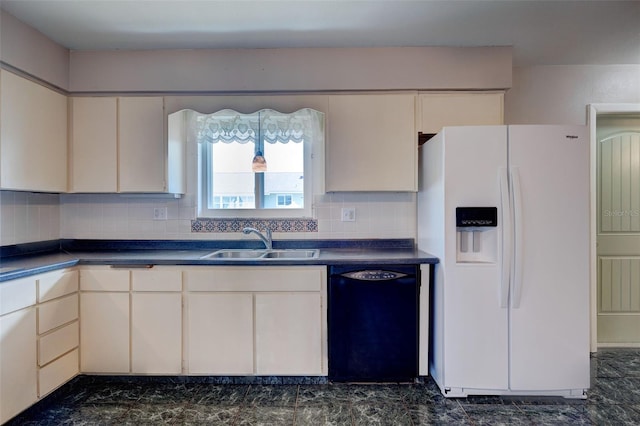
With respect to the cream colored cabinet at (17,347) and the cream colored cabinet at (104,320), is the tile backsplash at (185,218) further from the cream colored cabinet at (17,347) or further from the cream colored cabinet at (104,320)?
the cream colored cabinet at (17,347)

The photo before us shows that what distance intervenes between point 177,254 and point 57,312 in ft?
2.53

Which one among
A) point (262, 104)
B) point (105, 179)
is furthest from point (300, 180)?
point (105, 179)

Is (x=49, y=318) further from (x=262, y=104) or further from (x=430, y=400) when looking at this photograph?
(x=430, y=400)

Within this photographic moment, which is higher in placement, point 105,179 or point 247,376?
point 105,179

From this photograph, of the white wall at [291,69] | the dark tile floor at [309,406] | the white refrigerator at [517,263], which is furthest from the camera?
the white wall at [291,69]

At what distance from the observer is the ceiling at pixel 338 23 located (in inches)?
80.4

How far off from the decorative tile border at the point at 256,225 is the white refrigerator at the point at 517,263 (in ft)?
3.76

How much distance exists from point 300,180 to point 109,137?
153cm

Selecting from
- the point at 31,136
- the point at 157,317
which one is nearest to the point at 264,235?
the point at 157,317

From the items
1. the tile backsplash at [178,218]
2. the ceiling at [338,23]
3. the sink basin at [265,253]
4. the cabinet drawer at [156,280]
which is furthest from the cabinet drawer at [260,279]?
the ceiling at [338,23]

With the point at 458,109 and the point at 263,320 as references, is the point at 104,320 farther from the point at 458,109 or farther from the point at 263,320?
the point at 458,109

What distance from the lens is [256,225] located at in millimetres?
2797

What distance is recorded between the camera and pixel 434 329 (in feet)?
7.47

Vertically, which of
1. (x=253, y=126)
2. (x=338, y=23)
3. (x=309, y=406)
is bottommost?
(x=309, y=406)
